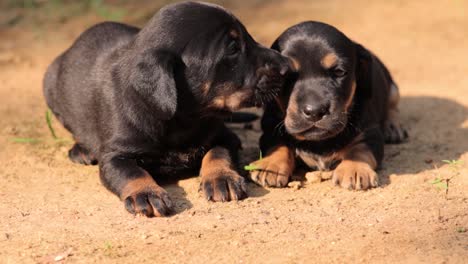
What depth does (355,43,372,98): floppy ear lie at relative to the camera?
584 cm

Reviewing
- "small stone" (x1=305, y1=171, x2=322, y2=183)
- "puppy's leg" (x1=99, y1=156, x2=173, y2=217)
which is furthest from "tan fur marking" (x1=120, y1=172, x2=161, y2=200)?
"small stone" (x1=305, y1=171, x2=322, y2=183)

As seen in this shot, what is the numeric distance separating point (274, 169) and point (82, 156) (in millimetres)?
1643

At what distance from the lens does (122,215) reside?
4879mm

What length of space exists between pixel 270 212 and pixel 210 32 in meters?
1.25

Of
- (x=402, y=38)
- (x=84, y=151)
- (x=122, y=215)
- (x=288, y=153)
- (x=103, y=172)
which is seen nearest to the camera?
(x=122, y=215)

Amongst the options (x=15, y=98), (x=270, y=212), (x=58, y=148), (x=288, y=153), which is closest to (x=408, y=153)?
(x=288, y=153)

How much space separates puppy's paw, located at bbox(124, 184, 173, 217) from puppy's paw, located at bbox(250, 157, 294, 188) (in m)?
0.79

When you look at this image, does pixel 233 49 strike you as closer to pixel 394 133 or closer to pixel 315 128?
pixel 315 128

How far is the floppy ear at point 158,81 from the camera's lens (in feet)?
15.6

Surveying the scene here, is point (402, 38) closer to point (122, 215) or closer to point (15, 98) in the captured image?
point (15, 98)

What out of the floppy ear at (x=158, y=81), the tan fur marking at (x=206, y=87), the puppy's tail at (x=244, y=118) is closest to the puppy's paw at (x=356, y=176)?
the tan fur marking at (x=206, y=87)

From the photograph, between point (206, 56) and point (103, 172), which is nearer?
point (206, 56)

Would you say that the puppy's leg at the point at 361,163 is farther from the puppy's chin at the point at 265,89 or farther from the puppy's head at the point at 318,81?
the puppy's chin at the point at 265,89

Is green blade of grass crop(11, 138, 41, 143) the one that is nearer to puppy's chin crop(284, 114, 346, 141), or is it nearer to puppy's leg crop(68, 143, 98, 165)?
puppy's leg crop(68, 143, 98, 165)
